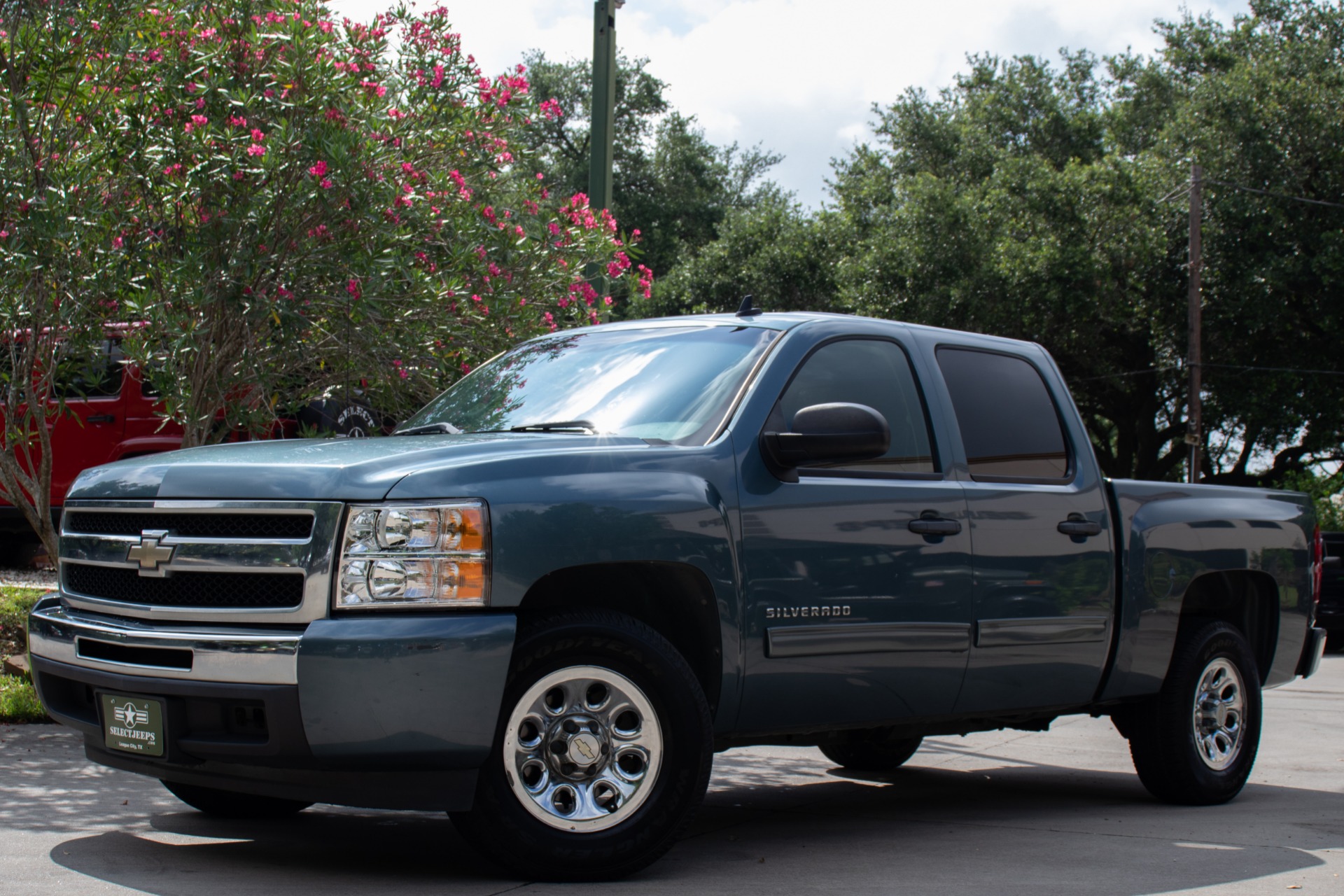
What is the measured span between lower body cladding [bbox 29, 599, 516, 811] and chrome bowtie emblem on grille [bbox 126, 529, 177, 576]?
168 mm

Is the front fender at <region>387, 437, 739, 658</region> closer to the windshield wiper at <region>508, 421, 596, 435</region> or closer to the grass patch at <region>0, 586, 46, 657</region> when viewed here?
the windshield wiper at <region>508, 421, 596, 435</region>

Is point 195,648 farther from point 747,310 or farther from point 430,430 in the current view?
point 747,310

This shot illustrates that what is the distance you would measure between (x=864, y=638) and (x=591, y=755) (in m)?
1.17

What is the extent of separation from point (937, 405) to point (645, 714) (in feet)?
6.31

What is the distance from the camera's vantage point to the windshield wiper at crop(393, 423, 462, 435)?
18.9 ft

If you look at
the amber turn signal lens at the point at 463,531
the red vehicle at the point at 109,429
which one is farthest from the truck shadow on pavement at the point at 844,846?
the red vehicle at the point at 109,429

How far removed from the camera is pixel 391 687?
432cm

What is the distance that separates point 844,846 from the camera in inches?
226

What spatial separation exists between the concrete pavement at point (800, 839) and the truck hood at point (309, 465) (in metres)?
1.18

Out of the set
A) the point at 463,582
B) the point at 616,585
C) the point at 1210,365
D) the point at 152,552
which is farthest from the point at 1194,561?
the point at 1210,365

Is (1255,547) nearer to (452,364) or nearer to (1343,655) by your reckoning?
(452,364)

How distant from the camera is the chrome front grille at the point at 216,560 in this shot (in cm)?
445

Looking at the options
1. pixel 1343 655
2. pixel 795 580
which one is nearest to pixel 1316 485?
pixel 1343 655

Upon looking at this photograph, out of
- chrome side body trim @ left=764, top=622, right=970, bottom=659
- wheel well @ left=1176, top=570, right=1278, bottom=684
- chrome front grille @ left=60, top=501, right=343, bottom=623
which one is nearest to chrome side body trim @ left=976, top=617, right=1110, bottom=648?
chrome side body trim @ left=764, top=622, right=970, bottom=659
